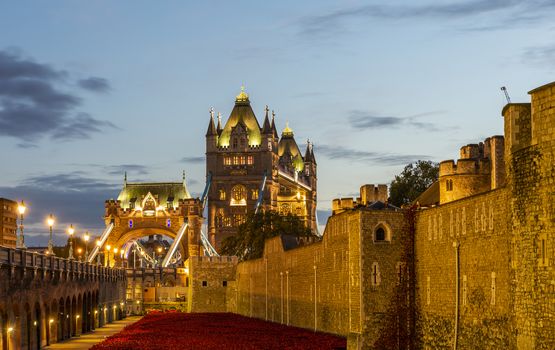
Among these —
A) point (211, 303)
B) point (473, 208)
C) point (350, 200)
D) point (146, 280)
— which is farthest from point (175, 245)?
point (473, 208)

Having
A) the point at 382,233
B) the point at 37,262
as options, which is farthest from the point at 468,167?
the point at 37,262

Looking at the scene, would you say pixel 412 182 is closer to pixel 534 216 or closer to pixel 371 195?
pixel 371 195

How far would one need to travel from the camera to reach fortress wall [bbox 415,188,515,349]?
30578 millimetres

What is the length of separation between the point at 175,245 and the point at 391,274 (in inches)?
5823

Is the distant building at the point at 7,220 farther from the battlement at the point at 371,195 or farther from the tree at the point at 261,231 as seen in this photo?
the battlement at the point at 371,195

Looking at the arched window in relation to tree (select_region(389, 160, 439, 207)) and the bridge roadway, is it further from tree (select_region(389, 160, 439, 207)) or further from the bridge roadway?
tree (select_region(389, 160, 439, 207))

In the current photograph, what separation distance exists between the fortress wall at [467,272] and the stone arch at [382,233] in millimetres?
1498

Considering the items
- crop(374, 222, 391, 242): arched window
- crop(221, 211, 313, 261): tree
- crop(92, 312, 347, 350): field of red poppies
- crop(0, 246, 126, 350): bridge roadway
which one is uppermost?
crop(221, 211, 313, 261): tree

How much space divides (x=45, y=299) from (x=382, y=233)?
2050 cm

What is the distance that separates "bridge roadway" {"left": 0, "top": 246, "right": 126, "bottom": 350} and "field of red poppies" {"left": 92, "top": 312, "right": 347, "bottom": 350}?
363 centimetres

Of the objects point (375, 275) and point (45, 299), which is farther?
point (45, 299)

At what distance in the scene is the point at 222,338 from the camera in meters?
56.8

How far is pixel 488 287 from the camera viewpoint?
105 feet

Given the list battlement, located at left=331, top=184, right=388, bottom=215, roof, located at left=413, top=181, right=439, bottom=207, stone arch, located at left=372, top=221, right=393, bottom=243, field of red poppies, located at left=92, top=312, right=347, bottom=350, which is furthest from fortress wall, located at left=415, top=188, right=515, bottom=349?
battlement, located at left=331, top=184, right=388, bottom=215
